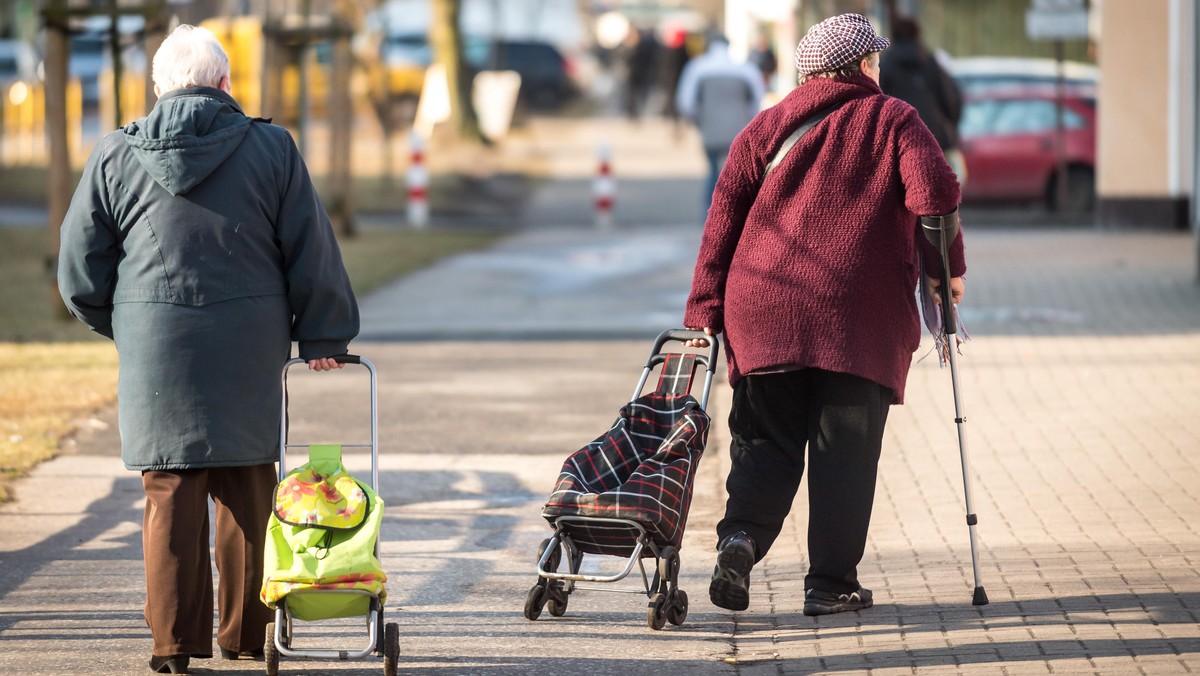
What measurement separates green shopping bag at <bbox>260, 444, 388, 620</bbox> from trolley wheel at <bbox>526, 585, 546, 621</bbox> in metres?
0.79

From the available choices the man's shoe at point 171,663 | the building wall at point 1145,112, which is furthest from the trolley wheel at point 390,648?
the building wall at point 1145,112

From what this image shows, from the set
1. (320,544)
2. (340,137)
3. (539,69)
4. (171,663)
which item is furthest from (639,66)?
(320,544)

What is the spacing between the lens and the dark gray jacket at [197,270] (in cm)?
482

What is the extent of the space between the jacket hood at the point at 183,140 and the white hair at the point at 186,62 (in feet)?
0.11

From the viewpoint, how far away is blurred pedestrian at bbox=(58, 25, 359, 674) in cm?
482

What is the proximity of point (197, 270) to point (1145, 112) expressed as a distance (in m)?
15.7

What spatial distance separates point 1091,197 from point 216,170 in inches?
685

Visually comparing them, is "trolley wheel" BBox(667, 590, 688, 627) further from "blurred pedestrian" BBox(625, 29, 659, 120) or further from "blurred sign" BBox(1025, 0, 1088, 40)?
"blurred pedestrian" BBox(625, 29, 659, 120)

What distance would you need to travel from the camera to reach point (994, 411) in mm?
9094

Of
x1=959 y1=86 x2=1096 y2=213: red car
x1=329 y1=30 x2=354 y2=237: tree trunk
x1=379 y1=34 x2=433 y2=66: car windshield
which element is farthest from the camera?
x1=379 y1=34 x2=433 y2=66: car windshield

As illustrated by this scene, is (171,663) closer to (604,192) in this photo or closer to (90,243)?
(90,243)

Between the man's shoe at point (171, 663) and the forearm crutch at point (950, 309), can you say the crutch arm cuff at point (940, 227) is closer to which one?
the forearm crutch at point (950, 309)

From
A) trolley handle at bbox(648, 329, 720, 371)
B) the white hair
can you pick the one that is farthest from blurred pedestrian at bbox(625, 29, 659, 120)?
the white hair

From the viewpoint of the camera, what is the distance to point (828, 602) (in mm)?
5531
